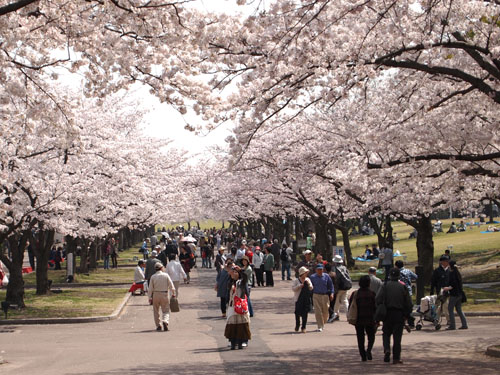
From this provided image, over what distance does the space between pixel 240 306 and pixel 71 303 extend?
12.1 metres

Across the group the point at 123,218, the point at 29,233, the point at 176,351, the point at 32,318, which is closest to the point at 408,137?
the point at 176,351

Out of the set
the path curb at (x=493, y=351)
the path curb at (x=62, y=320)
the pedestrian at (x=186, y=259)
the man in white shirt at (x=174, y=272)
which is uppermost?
the pedestrian at (x=186, y=259)

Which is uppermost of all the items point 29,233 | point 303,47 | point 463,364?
point 303,47

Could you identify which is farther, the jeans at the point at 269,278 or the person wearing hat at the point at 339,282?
the jeans at the point at 269,278

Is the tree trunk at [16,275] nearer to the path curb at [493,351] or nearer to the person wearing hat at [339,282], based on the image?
the person wearing hat at [339,282]

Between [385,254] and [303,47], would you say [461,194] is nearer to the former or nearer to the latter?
[385,254]

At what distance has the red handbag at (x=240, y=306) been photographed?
1555 centimetres

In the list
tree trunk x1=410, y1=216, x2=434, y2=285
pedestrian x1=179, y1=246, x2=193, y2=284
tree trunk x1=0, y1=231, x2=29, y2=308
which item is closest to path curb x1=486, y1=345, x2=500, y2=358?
tree trunk x1=410, y1=216, x2=434, y2=285

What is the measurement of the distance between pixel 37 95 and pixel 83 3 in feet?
8.84

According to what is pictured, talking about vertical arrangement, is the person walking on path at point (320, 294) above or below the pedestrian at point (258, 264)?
below

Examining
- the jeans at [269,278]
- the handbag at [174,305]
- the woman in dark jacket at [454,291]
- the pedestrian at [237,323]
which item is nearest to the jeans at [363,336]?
the pedestrian at [237,323]

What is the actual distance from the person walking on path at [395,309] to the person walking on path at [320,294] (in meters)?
5.47

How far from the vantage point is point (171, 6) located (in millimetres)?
11078

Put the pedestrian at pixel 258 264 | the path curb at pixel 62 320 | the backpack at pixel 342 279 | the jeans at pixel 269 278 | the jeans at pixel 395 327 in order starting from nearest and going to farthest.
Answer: the jeans at pixel 395 327 < the backpack at pixel 342 279 < the path curb at pixel 62 320 < the pedestrian at pixel 258 264 < the jeans at pixel 269 278
